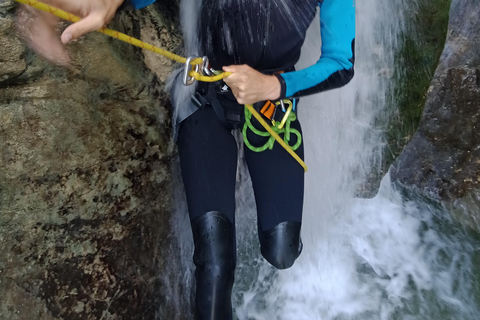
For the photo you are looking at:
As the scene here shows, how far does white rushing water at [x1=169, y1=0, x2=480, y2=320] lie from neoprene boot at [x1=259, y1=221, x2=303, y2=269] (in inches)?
21.9

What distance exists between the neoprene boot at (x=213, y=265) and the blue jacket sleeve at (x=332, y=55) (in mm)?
631

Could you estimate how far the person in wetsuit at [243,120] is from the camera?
5.18ft

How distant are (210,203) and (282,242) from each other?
0.39 m

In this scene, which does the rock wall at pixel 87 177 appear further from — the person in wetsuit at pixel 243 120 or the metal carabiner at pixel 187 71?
the metal carabiner at pixel 187 71

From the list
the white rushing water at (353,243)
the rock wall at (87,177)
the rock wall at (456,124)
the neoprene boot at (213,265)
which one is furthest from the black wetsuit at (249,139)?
the rock wall at (456,124)

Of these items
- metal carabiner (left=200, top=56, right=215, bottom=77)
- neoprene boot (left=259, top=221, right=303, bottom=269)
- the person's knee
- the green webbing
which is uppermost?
metal carabiner (left=200, top=56, right=215, bottom=77)

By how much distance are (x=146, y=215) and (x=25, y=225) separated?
53 centimetres

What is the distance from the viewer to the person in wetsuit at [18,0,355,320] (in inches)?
62.2

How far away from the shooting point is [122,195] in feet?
5.69

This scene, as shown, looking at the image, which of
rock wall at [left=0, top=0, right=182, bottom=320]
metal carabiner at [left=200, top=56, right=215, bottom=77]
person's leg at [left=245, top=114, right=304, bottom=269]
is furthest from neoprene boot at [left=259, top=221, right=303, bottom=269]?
metal carabiner at [left=200, top=56, right=215, bottom=77]

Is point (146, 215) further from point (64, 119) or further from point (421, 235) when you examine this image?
point (421, 235)

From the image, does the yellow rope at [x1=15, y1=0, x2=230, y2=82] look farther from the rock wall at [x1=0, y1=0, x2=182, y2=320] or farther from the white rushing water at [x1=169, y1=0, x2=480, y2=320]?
the white rushing water at [x1=169, y1=0, x2=480, y2=320]

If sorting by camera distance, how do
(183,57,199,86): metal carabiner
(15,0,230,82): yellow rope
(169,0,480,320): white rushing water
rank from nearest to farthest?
1. (15,0,230,82): yellow rope
2. (183,57,199,86): metal carabiner
3. (169,0,480,320): white rushing water

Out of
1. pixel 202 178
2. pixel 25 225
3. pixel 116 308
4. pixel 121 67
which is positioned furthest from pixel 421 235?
pixel 25 225
